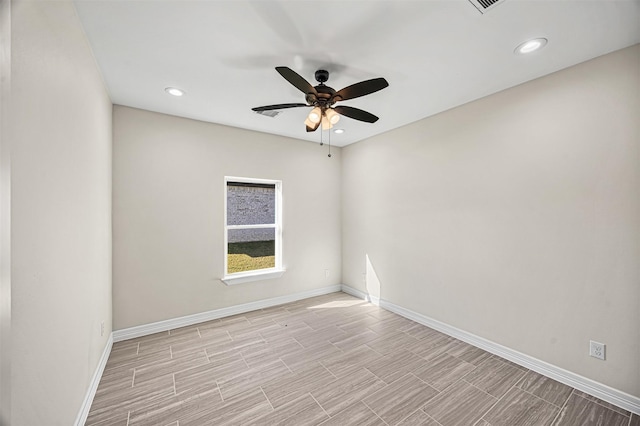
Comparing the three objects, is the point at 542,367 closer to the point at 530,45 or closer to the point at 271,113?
the point at 530,45

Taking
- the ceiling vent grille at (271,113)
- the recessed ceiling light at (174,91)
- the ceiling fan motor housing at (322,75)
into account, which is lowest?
the ceiling fan motor housing at (322,75)

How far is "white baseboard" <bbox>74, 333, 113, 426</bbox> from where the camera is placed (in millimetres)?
1762

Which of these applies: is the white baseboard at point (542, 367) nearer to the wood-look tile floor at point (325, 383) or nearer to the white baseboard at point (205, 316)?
the wood-look tile floor at point (325, 383)

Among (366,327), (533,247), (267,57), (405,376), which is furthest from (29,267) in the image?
(533,247)

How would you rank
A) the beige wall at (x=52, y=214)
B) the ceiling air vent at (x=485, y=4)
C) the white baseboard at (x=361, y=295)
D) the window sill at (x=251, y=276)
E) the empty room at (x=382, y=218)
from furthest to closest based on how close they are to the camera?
the white baseboard at (x=361, y=295) < the window sill at (x=251, y=276) < the ceiling air vent at (x=485, y=4) < the empty room at (x=382, y=218) < the beige wall at (x=52, y=214)

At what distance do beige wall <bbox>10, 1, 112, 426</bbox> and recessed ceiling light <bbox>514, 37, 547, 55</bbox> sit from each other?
9.31 ft

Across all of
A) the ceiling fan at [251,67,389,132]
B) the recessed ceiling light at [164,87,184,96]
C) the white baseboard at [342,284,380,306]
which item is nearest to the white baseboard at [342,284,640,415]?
the white baseboard at [342,284,380,306]

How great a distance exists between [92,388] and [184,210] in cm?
193

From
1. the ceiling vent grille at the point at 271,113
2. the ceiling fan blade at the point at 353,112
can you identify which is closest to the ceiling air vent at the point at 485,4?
the ceiling fan blade at the point at 353,112

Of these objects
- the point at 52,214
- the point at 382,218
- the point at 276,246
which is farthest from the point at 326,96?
the point at 276,246

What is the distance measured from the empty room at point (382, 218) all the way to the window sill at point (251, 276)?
38 millimetres

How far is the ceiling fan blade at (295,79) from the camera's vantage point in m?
1.76

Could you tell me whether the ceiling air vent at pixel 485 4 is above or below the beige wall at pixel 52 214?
above

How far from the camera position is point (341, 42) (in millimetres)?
1909
